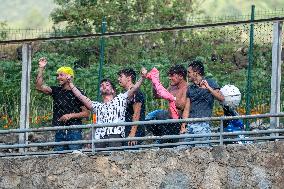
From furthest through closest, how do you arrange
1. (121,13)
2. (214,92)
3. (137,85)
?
1. (121,13)
2. (137,85)
3. (214,92)

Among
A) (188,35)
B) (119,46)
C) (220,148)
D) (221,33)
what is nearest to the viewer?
(220,148)

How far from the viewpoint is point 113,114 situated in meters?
14.0

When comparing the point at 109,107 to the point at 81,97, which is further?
the point at 81,97

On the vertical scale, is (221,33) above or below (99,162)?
above

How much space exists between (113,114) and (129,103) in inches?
7.9

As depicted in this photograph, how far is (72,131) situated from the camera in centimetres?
1425

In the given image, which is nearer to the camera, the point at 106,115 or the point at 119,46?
the point at 106,115

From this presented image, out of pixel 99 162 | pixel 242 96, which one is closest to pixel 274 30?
pixel 242 96

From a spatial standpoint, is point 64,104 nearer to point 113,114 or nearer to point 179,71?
point 113,114

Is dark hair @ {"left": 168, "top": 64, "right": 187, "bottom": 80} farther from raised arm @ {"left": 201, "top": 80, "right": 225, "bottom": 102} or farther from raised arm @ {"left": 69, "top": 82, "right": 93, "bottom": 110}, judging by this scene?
raised arm @ {"left": 69, "top": 82, "right": 93, "bottom": 110}

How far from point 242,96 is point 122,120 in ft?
4.87

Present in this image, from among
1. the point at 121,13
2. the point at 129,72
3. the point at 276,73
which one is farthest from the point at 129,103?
the point at 121,13

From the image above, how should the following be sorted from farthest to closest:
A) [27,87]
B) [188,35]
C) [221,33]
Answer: [188,35], [221,33], [27,87]

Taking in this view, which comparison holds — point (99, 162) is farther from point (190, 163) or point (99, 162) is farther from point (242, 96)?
point (242, 96)
